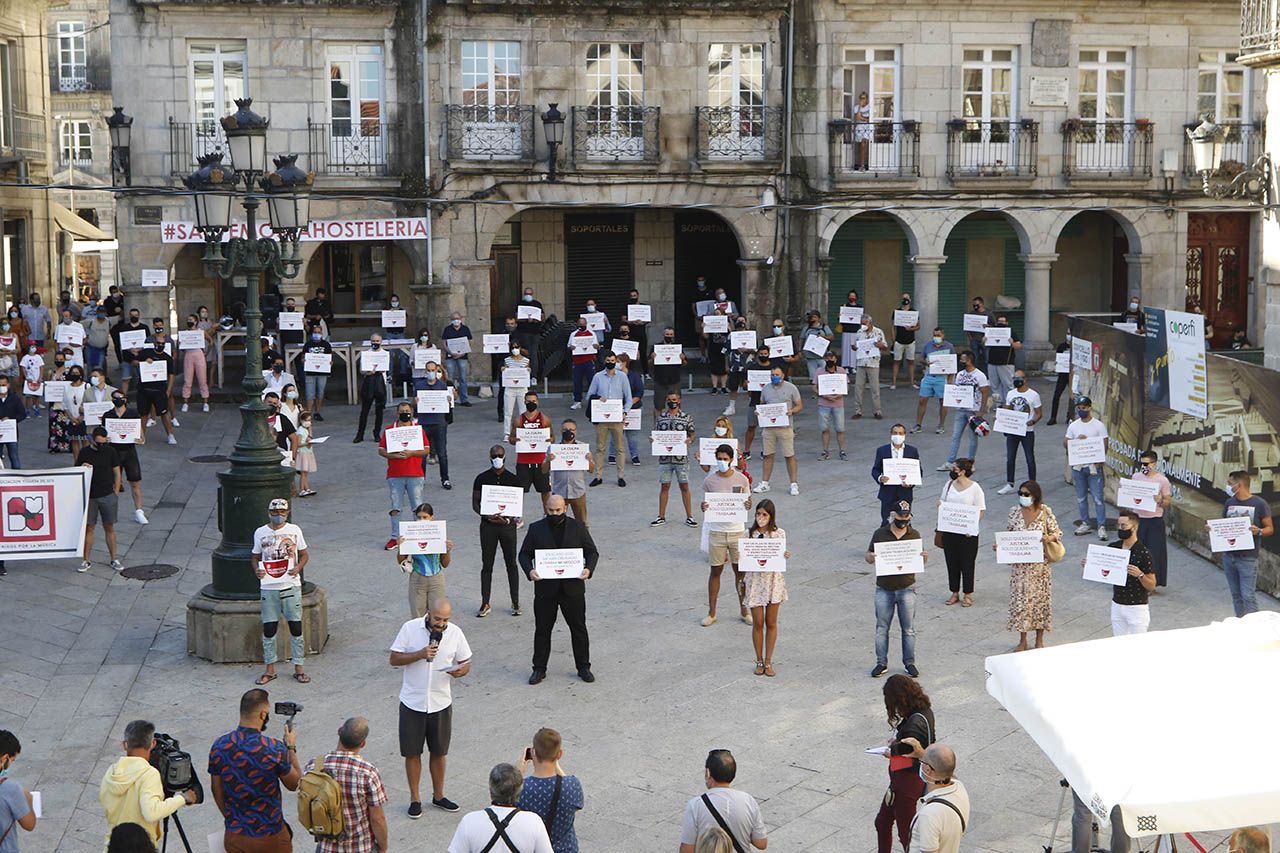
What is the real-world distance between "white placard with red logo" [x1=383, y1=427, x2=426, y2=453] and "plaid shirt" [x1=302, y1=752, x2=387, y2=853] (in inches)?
384

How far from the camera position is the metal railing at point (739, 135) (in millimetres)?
31625

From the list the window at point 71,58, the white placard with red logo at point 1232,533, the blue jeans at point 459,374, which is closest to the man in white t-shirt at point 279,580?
the white placard with red logo at point 1232,533

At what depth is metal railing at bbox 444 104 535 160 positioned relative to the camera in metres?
31.0

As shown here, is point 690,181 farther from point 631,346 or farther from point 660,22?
point 631,346

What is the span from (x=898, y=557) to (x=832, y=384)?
944cm

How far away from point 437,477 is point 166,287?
32.1ft

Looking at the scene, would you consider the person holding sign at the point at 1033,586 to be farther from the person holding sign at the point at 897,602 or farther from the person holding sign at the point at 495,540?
the person holding sign at the point at 495,540

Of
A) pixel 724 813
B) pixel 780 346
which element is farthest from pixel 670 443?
pixel 724 813

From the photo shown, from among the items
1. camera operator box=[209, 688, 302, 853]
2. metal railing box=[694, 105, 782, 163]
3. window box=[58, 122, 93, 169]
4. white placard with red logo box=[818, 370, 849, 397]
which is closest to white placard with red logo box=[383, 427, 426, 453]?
Answer: white placard with red logo box=[818, 370, 849, 397]

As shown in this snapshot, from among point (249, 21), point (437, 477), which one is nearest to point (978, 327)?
point (437, 477)

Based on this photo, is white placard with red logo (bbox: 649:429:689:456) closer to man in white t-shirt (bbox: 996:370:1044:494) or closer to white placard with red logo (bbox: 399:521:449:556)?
man in white t-shirt (bbox: 996:370:1044:494)

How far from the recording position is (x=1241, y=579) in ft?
54.0

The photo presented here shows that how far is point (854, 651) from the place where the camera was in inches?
631

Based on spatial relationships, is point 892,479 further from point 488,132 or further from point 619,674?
point 488,132
